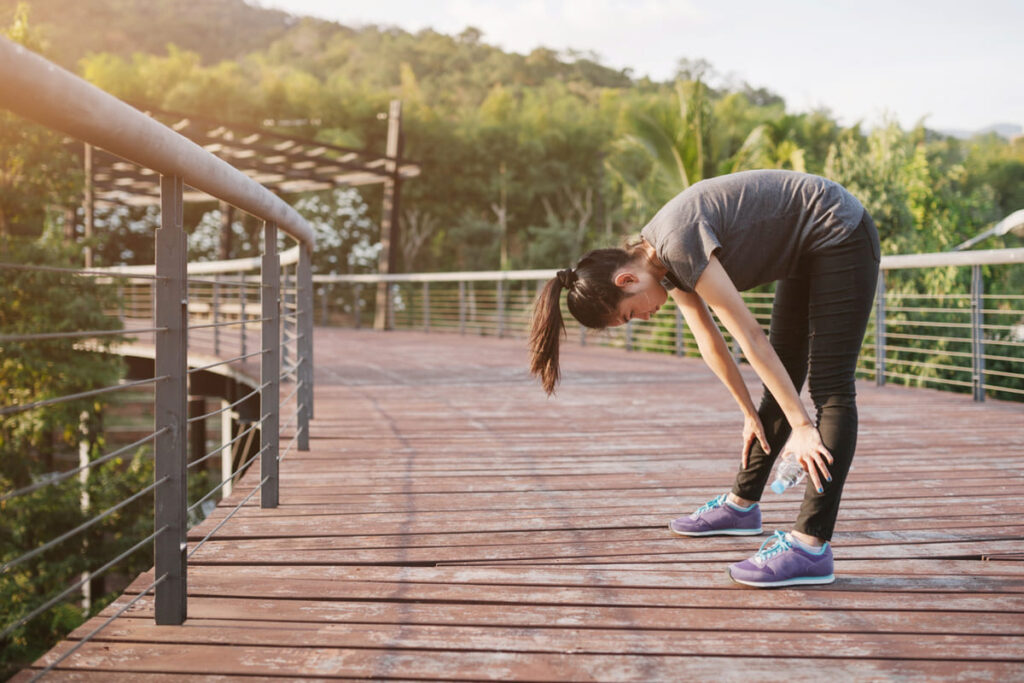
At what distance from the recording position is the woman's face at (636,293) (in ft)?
6.32

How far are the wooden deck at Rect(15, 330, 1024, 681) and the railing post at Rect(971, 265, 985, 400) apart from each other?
1068 mm

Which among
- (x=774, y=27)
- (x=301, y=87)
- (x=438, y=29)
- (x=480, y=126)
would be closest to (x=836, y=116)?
(x=774, y=27)

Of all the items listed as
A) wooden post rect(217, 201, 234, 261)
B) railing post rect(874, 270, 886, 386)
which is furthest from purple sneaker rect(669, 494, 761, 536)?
wooden post rect(217, 201, 234, 261)

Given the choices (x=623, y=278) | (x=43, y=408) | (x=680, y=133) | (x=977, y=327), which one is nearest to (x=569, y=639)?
(x=623, y=278)

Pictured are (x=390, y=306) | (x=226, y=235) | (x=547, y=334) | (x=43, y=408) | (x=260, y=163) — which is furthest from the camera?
(x=226, y=235)

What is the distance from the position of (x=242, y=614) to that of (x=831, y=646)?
116 cm

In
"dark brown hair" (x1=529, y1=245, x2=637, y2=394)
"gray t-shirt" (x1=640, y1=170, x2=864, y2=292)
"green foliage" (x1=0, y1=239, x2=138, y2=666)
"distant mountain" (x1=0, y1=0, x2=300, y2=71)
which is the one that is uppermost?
"distant mountain" (x1=0, y1=0, x2=300, y2=71)

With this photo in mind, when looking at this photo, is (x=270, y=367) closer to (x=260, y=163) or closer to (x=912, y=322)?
(x=912, y=322)

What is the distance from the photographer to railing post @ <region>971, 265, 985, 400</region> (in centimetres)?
479

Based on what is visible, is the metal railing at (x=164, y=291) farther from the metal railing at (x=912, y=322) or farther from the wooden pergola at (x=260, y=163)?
the wooden pergola at (x=260, y=163)

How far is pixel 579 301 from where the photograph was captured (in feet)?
6.42

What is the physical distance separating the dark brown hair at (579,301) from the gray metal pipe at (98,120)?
0.80 meters

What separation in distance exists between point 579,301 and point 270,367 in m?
1.09

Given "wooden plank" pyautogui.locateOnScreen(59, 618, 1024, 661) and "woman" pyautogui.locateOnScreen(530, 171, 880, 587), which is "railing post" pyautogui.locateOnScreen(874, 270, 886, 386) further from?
"wooden plank" pyautogui.locateOnScreen(59, 618, 1024, 661)
